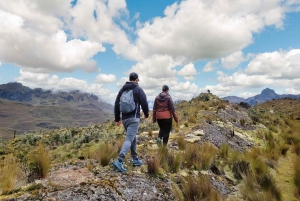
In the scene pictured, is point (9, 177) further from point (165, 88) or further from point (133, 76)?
point (165, 88)

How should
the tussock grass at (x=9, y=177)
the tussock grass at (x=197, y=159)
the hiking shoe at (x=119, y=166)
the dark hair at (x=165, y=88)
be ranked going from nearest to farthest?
the tussock grass at (x=9, y=177)
the hiking shoe at (x=119, y=166)
the tussock grass at (x=197, y=159)
the dark hair at (x=165, y=88)

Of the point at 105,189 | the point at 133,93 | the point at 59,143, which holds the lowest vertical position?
the point at 59,143

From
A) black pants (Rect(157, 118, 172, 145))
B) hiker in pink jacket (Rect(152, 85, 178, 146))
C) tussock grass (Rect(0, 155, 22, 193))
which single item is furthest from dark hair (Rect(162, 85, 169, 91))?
tussock grass (Rect(0, 155, 22, 193))

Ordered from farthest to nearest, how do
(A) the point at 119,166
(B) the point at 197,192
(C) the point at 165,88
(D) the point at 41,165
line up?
(C) the point at 165,88, (A) the point at 119,166, (D) the point at 41,165, (B) the point at 197,192

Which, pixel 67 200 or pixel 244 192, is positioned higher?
pixel 67 200

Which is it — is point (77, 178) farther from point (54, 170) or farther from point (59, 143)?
point (59, 143)

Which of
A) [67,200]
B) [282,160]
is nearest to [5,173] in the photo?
[67,200]

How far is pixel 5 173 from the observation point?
5.33m

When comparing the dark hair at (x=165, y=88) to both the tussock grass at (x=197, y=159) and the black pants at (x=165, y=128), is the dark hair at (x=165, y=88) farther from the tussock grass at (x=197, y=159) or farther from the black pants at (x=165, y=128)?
the tussock grass at (x=197, y=159)

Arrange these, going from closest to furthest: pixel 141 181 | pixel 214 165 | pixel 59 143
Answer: pixel 141 181, pixel 214 165, pixel 59 143

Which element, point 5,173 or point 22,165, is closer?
point 5,173

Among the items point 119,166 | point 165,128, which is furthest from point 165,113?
point 119,166

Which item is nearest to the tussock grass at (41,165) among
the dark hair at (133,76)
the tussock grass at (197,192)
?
the dark hair at (133,76)

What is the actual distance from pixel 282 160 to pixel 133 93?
737 cm
